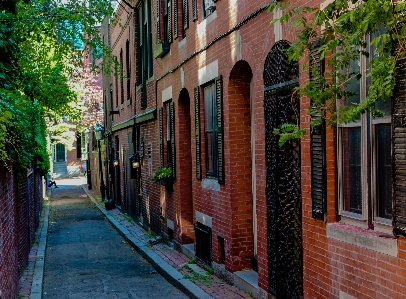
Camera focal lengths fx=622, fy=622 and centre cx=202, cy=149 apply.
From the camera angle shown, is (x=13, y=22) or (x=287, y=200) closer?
(x=287, y=200)

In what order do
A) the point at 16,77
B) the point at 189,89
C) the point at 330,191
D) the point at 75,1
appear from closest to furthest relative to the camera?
the point at 330,191, the point at 16,77, the point at 189,89, the point at 75,1

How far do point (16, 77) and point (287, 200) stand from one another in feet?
17.3

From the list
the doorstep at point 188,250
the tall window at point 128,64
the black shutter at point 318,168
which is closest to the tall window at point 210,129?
the doorstep at point 188,250

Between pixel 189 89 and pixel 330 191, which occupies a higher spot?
pixel 189 89

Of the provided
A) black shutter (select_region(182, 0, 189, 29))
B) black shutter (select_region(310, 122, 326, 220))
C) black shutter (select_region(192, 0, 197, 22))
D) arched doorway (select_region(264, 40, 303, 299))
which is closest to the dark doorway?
black shutter (select_region(182, 0, 189, 29))

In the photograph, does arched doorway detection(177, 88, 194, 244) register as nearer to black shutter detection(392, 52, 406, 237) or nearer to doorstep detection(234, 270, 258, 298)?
doorstep detection(234, 270, 258, 298)

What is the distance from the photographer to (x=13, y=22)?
9500 mm

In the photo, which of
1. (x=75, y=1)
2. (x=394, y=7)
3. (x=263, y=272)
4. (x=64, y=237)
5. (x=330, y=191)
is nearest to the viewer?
(x=394, y=7)

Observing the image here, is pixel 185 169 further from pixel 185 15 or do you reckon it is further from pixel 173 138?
pixel 185 15

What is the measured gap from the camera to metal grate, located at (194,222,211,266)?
37.0 ft

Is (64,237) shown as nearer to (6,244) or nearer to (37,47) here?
(37,47)

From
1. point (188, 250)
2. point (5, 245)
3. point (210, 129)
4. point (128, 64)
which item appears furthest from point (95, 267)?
point (128, 64)

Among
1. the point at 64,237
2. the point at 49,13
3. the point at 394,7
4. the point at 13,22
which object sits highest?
the point at 49,13

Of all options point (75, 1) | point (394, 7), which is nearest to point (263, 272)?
point (394, 7)
